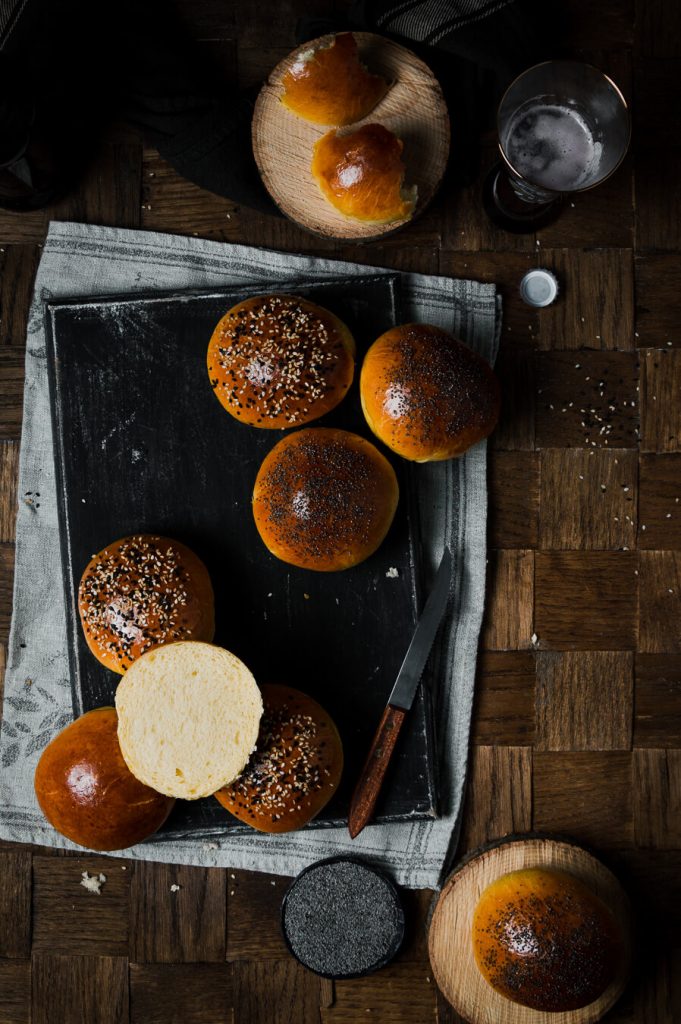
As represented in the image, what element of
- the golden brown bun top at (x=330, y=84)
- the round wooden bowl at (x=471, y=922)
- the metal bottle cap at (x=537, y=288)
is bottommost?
the round wooden bowl at (x=471, y=922)

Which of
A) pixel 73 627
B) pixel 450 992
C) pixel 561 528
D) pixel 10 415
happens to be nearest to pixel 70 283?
pixel 10 415

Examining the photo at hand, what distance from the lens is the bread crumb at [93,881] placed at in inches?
59.4

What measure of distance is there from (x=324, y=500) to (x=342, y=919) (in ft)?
2.54

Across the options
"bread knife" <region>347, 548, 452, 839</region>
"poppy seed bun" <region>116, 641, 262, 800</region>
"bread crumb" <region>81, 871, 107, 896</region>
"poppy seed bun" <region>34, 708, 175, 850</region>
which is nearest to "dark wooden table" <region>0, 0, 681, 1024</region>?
"bread crumb" <region>81, 871, 107, 896</region>

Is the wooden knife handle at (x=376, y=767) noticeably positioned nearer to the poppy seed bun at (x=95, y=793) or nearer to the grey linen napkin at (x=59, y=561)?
the grey linen napkin at (x=59, y=561)

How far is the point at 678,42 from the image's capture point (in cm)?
150

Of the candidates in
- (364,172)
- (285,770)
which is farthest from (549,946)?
(364,172)

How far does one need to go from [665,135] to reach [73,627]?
1435 millimetres

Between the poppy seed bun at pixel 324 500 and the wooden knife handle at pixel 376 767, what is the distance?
0.30 meters

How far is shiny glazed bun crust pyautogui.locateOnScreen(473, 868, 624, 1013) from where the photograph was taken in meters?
1.32

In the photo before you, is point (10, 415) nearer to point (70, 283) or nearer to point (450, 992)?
point (70, 283)

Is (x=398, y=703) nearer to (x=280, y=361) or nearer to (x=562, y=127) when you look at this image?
(x=280, y=361)

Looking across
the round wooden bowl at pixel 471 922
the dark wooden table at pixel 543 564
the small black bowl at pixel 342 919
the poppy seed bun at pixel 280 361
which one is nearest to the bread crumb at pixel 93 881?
the dark wooden table at pixel 543 564

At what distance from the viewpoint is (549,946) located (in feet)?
4.30
